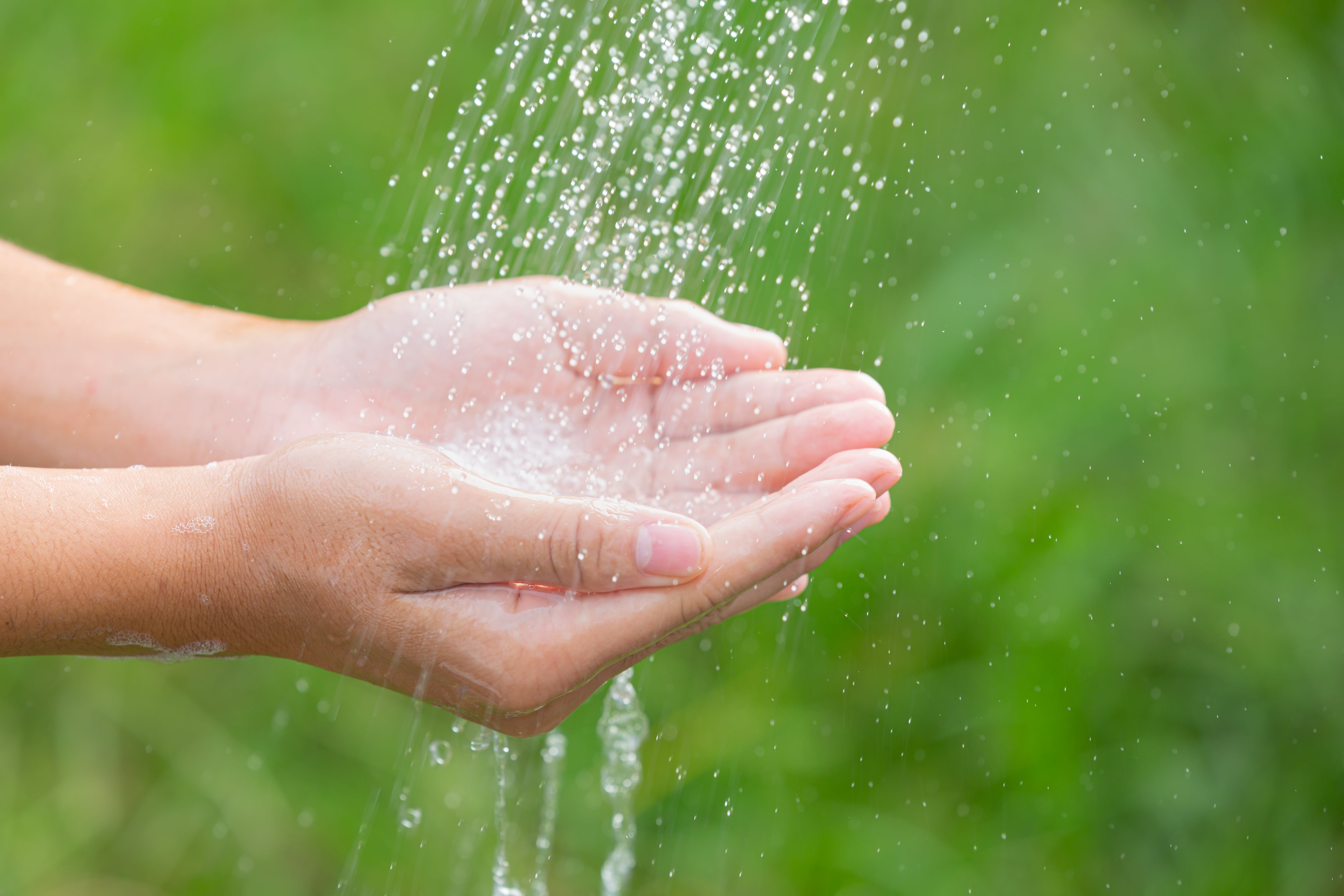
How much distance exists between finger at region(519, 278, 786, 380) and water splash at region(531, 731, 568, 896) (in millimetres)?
783

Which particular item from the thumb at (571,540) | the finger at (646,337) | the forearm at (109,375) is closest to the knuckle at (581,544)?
the thumb at (571,540)

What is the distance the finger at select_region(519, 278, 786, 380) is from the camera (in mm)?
1404

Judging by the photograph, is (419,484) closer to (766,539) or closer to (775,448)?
(766,539)

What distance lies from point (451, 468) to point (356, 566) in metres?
0.13

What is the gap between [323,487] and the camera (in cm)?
107

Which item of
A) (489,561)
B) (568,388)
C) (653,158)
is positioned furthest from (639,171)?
(489,561)

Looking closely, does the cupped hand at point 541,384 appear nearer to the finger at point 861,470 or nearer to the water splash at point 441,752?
the finger at point 861,470

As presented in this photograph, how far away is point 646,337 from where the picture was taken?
1431mm

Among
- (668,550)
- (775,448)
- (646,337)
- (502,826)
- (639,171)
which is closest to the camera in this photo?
(668,550)

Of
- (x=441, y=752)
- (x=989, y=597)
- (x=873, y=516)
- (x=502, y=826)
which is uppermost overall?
(x=873, y=516)

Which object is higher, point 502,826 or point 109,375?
point 109,375

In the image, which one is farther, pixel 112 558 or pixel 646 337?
pixel 646 337

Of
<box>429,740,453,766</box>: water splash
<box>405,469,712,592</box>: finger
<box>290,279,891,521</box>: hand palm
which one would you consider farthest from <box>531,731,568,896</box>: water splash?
<box>405,469,712,592</box>: finger

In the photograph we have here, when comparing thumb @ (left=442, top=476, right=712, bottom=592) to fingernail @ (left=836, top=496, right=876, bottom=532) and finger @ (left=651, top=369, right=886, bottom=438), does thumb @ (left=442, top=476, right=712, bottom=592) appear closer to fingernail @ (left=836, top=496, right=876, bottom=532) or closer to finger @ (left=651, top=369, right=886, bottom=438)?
fingernail @ (left=836, top=496, right=876, bottom=532)
